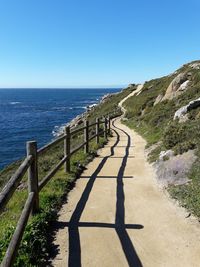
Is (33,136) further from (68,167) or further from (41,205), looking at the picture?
(41,205)

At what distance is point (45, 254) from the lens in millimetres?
6020

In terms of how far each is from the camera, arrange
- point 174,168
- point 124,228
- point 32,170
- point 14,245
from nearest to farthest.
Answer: point 14,245
point 124,228
point 32,170
point 174,168

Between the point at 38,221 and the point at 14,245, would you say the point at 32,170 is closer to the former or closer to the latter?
the point at 38,221

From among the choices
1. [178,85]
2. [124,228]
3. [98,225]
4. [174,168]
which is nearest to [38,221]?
[98,225]

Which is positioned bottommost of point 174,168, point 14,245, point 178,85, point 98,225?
point 98,225

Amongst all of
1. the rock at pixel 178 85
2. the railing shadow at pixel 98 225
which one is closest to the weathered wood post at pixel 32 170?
the railing shadow at pixel 98 225

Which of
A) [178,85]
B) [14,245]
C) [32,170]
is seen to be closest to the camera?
[14,245]

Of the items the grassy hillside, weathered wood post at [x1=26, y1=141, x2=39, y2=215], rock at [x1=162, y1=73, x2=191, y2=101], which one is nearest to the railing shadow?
the grassy hillside

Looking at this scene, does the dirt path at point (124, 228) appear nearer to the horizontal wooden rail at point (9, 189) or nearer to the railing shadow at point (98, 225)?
the railing shadow at point (98, 225)

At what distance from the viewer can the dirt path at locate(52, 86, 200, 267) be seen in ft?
Result: 19.3

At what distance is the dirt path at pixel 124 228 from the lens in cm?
588

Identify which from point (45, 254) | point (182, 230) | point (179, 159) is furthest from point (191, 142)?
point (45, 254)

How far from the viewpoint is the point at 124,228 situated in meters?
7.09

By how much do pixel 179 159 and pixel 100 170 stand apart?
295 centimetres
